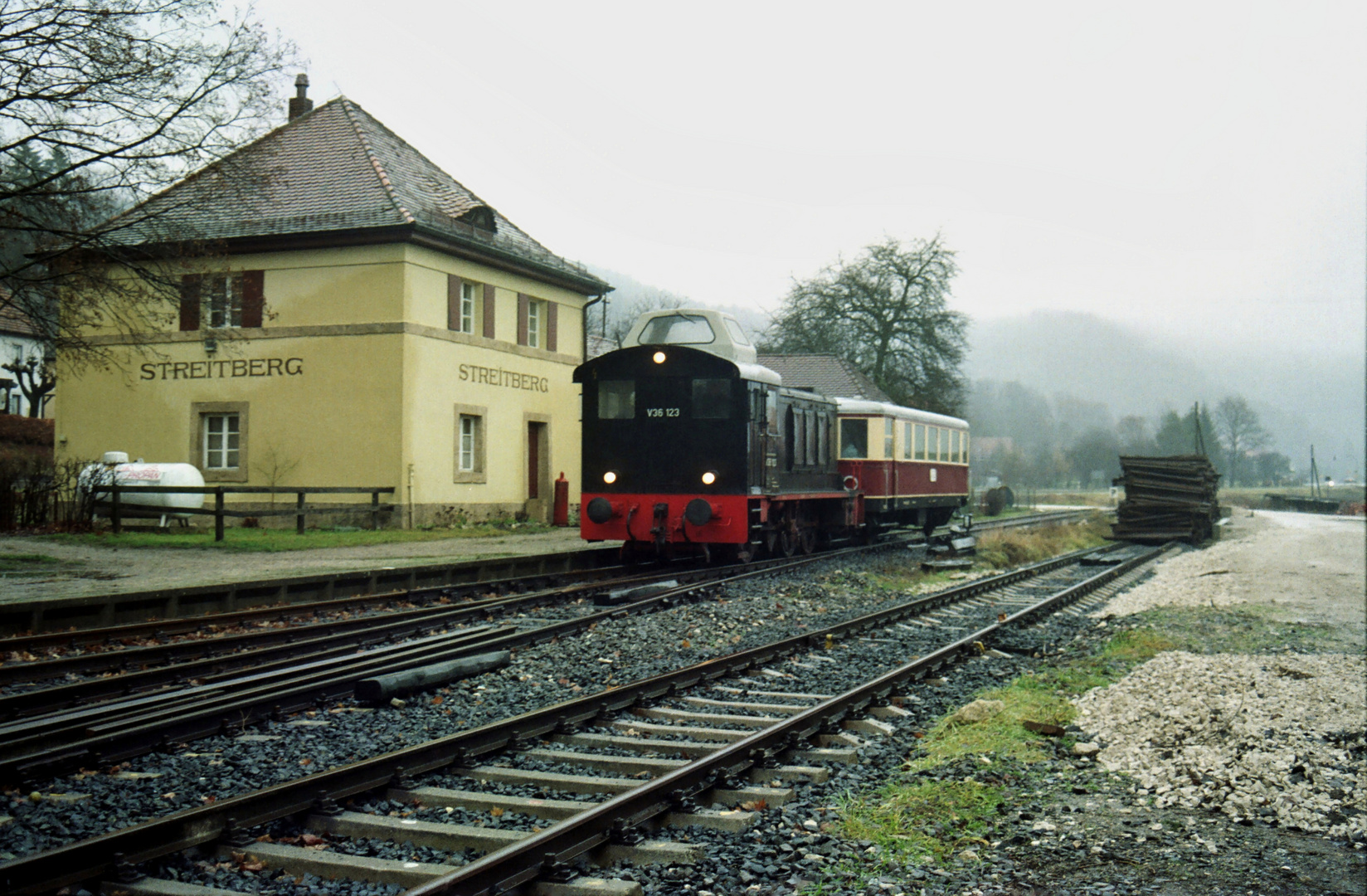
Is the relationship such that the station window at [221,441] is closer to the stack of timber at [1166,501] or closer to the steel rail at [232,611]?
the steel rail at [232,611]

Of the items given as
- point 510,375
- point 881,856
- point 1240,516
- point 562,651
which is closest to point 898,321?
point 1240,516

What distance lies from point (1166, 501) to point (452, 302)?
20372mm

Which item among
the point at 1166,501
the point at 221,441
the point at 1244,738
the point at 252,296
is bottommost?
the point at 1244,738

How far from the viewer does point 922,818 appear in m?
5.13

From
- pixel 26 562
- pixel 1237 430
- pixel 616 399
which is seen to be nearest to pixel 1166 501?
pixel 616 399

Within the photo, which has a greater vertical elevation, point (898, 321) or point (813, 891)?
point (898, 321)

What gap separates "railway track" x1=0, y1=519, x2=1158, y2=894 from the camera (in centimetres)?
411

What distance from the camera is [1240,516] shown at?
47188 mm

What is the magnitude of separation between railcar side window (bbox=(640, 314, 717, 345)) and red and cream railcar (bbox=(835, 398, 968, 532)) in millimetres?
4334

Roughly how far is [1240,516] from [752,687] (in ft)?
150

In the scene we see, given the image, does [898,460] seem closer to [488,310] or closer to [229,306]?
[488,310]

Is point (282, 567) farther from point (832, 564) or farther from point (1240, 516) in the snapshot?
point (1240, 516)

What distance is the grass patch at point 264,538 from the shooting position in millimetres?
17250

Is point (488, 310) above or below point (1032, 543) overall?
above
